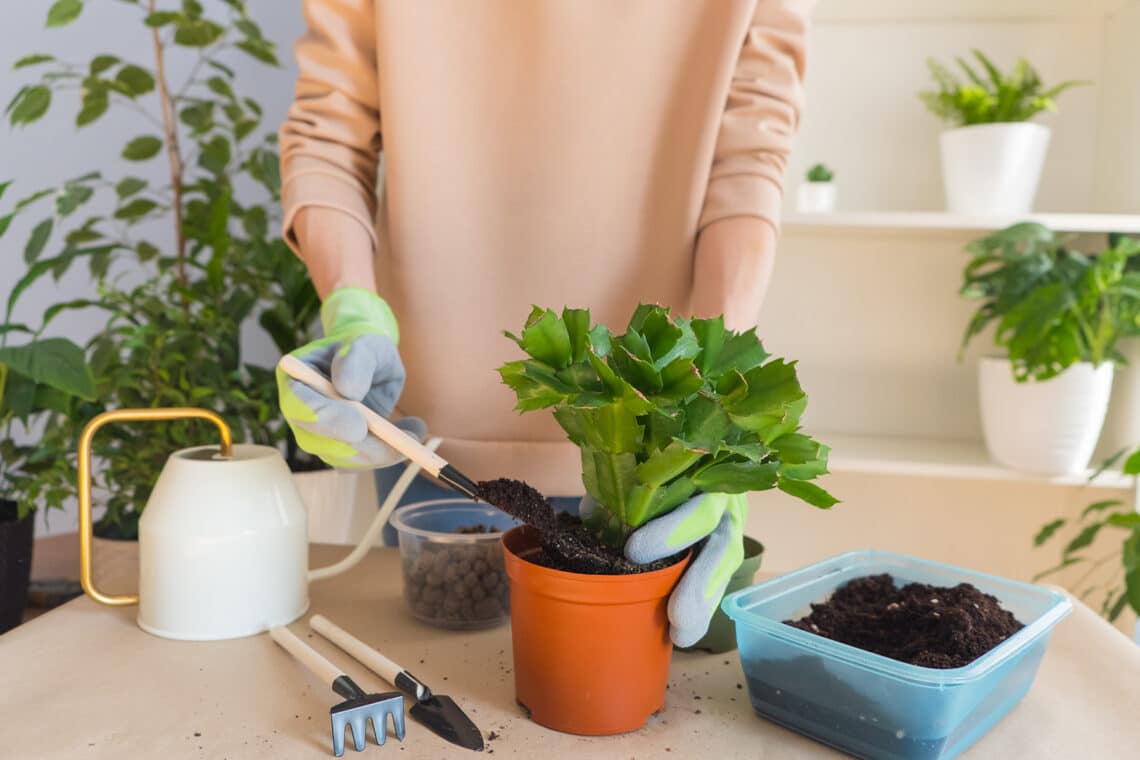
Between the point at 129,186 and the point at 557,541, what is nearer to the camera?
the point at 557,541

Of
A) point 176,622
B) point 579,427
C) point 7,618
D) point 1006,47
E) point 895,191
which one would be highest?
point 1006,47

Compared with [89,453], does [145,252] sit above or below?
above

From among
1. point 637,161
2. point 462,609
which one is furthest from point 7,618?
point 637,161

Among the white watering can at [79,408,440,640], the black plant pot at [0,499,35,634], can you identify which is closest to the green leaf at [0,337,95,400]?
the black plant pot at [0,499,35,634]

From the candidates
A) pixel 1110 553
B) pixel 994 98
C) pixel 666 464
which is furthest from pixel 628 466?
pixel 1110 553

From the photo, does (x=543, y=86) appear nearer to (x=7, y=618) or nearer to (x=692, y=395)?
(x=692, y=395)

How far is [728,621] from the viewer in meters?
0.76

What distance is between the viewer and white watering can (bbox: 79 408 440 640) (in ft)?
2.46

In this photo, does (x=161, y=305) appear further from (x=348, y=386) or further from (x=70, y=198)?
(x=348, y=386)

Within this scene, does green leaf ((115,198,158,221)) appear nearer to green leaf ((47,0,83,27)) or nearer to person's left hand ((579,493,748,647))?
green leaf ((47,0,83,27))

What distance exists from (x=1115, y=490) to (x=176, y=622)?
1.60 meters

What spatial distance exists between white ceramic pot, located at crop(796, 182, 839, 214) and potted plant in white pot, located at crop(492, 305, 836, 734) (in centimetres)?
112

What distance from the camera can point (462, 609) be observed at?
Result: 0.80 m

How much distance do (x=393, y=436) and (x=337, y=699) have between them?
201mm
